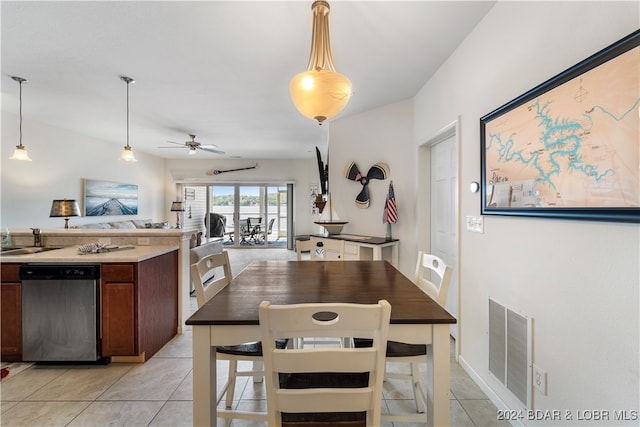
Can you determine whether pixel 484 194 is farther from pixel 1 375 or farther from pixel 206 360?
pixel 1 375

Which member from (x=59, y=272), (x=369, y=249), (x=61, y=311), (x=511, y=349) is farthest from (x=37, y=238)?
(x=511, y=349)

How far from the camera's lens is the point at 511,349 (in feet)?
5.46

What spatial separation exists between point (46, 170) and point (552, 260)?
648cm

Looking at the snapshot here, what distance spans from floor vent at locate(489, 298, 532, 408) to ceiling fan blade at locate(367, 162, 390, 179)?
2.16 meters

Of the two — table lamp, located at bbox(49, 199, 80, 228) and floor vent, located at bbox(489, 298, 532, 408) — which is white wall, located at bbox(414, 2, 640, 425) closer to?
floor vent, located at bbox(489, 298, 532, 408)

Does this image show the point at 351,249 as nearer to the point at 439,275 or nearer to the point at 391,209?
the point at 391,209

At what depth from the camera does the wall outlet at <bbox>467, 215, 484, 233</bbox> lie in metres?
2.02

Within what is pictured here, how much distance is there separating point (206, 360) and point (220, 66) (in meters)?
2.58

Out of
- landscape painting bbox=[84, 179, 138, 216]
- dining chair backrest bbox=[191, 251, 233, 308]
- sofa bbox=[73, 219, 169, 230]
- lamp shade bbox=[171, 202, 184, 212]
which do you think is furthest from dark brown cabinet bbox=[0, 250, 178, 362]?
lamp shade bbox=[171, 202, 184, 212]

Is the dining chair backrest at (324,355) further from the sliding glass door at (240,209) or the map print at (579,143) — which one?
the sliding glass door at (240,209)

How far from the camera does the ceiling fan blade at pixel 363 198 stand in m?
3.90

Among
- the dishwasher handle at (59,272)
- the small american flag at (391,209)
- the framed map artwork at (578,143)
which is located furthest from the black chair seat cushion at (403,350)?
the dishwasher handle at (59,272)

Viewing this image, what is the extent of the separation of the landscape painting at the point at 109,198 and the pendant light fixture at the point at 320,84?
18.8 ft

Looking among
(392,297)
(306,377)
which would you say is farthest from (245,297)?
(392,297)
